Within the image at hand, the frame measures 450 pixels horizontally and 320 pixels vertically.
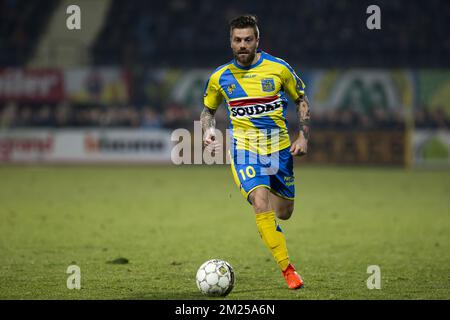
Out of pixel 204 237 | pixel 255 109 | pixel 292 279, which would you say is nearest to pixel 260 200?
pixel 292 279

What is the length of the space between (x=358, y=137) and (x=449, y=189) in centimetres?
699

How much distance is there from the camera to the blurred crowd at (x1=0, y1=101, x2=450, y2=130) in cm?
2422

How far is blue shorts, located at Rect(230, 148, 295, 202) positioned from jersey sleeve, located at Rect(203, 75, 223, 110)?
513mm

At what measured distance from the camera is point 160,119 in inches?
963

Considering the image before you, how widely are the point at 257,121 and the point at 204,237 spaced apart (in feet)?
12.1

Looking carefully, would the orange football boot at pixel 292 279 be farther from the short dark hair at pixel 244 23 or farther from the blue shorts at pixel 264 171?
the short dark hair at pixel 244 23

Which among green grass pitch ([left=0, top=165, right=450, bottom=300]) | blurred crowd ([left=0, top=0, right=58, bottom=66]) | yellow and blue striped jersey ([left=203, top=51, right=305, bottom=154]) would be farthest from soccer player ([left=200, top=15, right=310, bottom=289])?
blurred crowd ([left=0, top=0, right=58, bottom=66])

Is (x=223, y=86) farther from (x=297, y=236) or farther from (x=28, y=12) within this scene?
(x=28, y=12)

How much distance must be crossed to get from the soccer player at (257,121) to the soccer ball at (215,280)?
56 cm

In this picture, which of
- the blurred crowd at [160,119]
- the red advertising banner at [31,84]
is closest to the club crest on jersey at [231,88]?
the blurred crowd at [160,119]

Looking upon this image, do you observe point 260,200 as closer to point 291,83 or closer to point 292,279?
point 292,279

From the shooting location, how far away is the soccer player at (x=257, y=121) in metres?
6.96

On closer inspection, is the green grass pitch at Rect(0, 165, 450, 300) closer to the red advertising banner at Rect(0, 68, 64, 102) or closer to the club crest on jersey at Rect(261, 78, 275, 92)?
the club crest on jersey at Rect(261, 78, 275, 92)

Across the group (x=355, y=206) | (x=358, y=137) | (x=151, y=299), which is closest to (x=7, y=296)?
(x=151, y=299)
